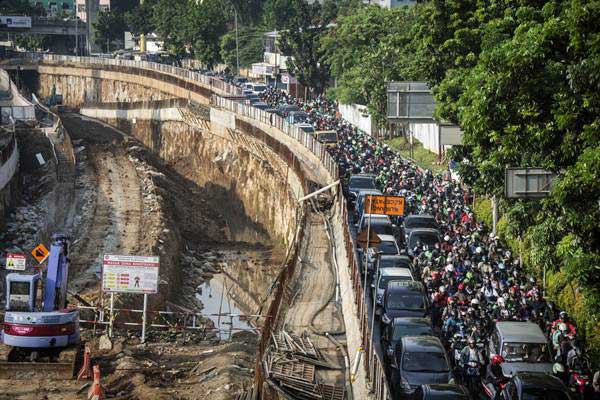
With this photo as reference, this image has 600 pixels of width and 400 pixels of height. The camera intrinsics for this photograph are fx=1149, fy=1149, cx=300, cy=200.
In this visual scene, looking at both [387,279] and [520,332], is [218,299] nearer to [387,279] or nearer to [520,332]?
[387,279]

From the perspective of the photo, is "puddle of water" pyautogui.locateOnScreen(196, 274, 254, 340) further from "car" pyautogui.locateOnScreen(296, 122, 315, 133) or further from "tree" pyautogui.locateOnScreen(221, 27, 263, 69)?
"tree" pyautogui.locateOnScreen(221, 27, 263, 69)

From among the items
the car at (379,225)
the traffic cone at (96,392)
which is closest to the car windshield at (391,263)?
the car at (379,225)

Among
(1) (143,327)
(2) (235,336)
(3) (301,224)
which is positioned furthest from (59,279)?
(3) (301,224)

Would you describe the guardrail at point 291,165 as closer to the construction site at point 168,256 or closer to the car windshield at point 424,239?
the construction site at point 168,256

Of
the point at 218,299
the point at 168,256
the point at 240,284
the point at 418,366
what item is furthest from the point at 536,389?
the point at 168,256

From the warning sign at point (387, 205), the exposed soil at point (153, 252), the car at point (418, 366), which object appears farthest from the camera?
the exposed soil at point (153, 252)

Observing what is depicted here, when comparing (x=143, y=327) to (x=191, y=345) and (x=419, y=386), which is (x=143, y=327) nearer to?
(x=191, y=345)

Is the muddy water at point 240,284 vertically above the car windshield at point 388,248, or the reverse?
the car windshield at point 388,248
